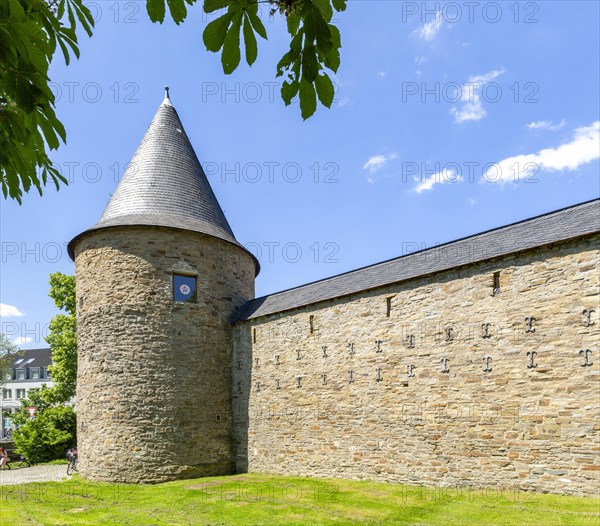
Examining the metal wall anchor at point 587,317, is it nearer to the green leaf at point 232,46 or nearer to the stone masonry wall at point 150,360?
the green leaf at point 232,46

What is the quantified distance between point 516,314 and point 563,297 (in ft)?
3.07

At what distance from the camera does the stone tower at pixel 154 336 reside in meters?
14.3

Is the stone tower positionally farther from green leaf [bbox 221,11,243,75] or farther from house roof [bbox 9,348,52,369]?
house roof [bbox 9,348,52,369]

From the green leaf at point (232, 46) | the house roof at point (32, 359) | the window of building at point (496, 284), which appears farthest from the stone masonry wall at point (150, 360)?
the house roof at point (32, 359)

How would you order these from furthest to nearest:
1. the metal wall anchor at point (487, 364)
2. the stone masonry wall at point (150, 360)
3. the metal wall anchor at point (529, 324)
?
1. the stone masonry wall at point (150, 360)
2. the metal wall anchor at point (487, 364)
3. the metal wall anchor at point (529, 324)

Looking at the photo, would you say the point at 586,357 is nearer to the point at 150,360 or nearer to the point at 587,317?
the point at 587,317

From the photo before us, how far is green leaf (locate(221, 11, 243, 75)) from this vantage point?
1.89 meters

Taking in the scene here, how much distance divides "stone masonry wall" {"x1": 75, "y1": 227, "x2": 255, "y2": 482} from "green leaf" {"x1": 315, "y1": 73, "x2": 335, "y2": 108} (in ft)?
45.3

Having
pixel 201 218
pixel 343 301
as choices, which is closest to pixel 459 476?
pixel 343 301

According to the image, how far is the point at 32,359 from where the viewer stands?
58.6m

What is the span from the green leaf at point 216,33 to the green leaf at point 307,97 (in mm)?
356

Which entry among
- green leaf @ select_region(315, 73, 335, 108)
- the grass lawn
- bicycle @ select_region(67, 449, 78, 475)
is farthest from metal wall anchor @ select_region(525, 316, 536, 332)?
bicycle @ select_region(67, 449, 78, 475)

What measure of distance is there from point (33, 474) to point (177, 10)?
1935 cm

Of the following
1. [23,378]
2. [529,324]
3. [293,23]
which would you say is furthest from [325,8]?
[23,378]
